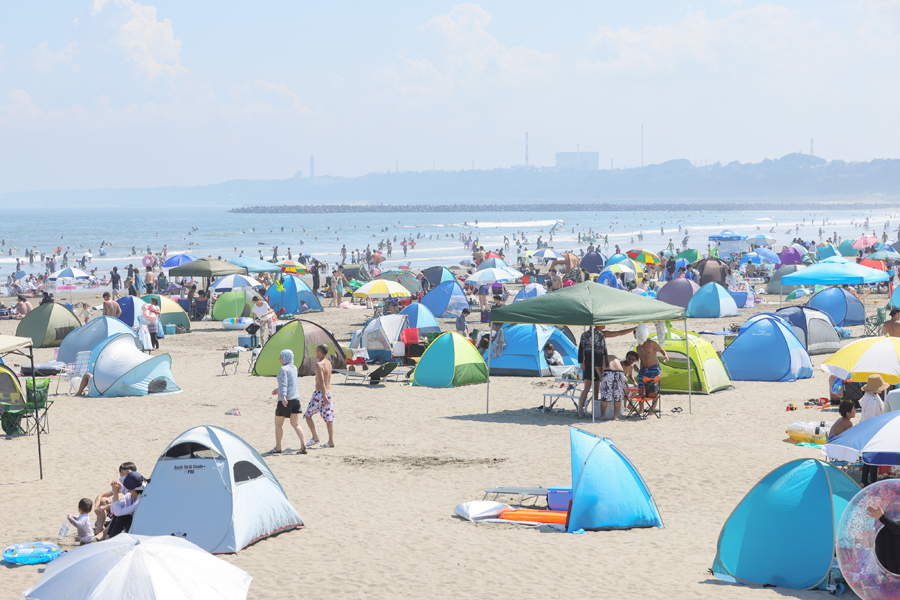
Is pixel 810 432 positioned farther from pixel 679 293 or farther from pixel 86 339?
pixel 679 293

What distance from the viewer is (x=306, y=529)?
25.0 feet

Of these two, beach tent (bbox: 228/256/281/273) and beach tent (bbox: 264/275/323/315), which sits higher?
beach tent (bbox: 228/256/281/273)

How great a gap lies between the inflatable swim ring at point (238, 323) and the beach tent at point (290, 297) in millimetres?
1934

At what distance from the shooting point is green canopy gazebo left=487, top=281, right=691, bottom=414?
1166cm

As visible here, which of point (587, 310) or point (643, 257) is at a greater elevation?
point (587, 310)

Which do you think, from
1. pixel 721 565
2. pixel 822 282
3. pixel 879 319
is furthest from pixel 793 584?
pixel 879 319

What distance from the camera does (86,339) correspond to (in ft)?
55.2

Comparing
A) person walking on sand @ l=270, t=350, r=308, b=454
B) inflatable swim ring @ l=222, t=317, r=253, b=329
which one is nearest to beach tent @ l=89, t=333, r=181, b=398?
person walking on sand @ l=270, t=350, r=308, b=454

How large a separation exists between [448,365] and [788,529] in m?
9.10

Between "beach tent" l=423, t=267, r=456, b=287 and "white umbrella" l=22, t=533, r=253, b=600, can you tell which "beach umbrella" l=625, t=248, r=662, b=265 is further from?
"white umbrella" l=22, t=533, r=253, b=600

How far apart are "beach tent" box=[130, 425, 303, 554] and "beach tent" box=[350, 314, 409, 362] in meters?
9.98

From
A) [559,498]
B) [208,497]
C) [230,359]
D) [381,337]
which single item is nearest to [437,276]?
[381,337]

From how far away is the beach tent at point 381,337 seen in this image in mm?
17453

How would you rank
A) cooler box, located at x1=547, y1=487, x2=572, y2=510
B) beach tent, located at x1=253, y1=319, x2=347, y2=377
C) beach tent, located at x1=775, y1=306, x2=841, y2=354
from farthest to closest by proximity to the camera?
beach tent, located at x1=775, y1=306, x2=841, y2=354 < beach tent, located at x1=253, y1=319, x2=347, y2=377 < cooler box, located at x1=547, y1=487, x2=572, y2=510
